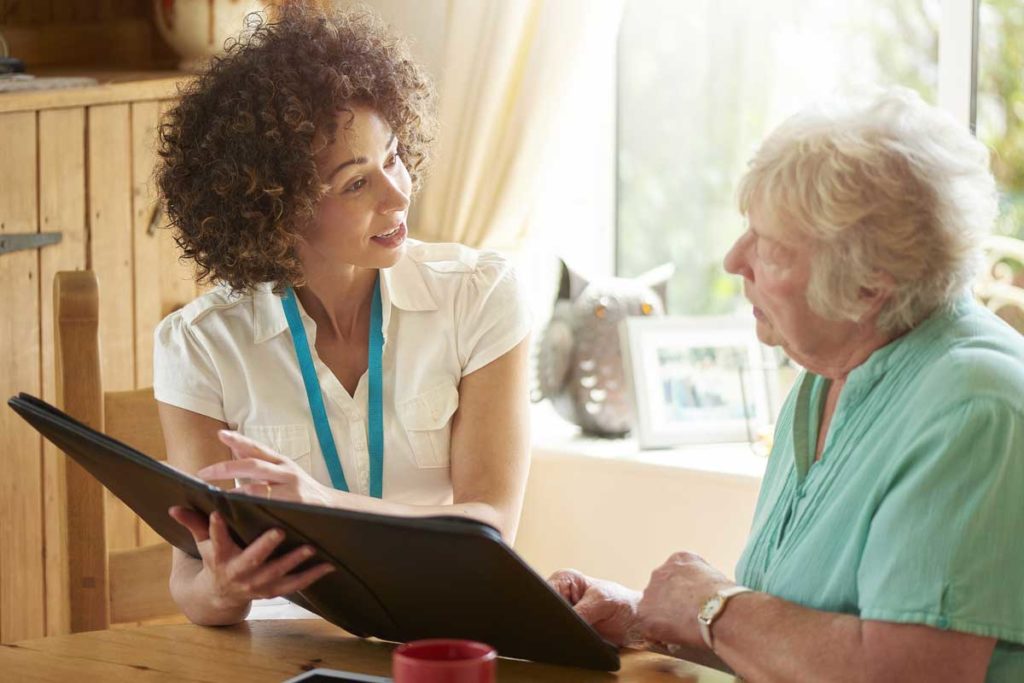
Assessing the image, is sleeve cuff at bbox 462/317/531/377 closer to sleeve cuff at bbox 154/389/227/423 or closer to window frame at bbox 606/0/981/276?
sleeve cuff at bbox 154/389/227/423

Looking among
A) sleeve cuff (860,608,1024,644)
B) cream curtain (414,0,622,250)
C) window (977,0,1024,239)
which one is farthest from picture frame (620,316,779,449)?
sleeve cuff (860,608,1024,644)

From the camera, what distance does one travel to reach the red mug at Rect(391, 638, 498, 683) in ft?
3.36

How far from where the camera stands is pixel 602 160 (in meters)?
3.41

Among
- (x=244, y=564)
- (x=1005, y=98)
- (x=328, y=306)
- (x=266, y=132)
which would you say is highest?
(x=1005, y=98)

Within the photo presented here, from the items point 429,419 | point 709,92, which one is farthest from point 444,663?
point 709,92

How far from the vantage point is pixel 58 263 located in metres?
2.65

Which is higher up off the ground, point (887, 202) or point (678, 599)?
point (887, 202)

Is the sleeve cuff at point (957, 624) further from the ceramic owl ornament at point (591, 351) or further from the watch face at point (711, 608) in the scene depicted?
the ceramic owl ornament at point (591, 351)

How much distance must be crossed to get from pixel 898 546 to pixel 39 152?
2.01 metres

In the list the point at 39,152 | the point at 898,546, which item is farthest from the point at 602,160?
the point at 898,546

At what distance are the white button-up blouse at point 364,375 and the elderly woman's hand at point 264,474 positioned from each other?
1.07ft

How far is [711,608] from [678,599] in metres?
0.06

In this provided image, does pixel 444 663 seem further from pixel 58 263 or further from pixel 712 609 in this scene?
pixel 58 263

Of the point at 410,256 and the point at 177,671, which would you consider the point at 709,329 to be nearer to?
the point at 410,256
